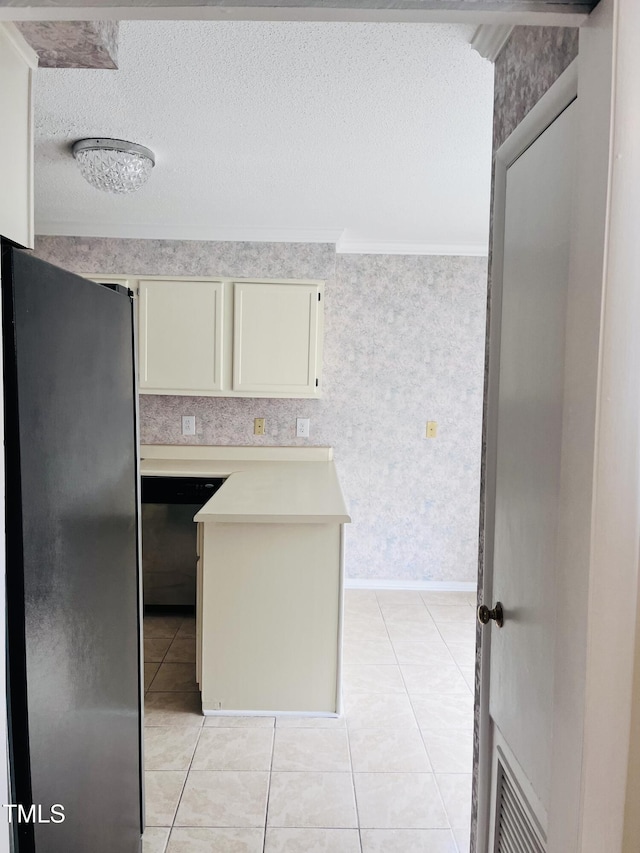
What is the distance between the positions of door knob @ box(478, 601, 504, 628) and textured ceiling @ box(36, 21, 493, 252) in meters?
1.39

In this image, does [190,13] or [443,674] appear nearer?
[190,13]

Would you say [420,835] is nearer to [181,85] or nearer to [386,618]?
[386,618]

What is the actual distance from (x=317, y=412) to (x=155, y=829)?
8.29ft

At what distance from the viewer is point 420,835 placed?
5.99 ft

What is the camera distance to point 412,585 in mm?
4020

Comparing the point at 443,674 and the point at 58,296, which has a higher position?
the point at 58,296

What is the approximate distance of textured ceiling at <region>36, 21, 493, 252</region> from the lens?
1547mm

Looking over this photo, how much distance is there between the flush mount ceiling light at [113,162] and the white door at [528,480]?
5.16 feet

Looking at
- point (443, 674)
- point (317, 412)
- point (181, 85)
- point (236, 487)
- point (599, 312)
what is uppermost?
point (181, 85)

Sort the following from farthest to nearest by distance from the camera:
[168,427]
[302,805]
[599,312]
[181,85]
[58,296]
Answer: [168,427] → [302,805] → [181,85] → [58,296] → [599,312]

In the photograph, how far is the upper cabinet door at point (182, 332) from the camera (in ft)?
Answer: 11.5

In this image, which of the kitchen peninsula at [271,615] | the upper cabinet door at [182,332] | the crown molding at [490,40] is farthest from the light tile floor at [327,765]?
the crown molding at [490,40]

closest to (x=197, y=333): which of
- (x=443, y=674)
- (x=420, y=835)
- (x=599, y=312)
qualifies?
(x=443, y=674)

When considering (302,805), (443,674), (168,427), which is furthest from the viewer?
(168,427)
